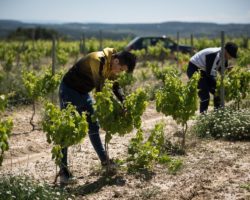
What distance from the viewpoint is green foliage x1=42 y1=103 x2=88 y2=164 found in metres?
4.89

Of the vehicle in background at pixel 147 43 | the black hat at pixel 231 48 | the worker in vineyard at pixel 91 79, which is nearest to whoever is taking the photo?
the worker in vineyard at pixel 91 79

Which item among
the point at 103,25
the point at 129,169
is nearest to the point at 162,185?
the point at 129,169

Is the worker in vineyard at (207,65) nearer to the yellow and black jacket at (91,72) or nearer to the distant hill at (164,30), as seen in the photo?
the yellow and black jacket at (91,72)

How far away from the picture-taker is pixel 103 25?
129625 millimetres

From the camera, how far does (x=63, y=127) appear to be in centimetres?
488

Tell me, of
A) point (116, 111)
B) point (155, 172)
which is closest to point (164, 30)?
point (155, 172)

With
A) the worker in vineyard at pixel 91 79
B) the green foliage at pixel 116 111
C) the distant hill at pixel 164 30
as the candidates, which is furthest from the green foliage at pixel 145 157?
the distant hill at pixel 164 30

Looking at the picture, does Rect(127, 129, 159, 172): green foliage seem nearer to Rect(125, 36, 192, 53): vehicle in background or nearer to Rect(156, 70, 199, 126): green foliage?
Rect(156, 70, 199, 126): green foliage

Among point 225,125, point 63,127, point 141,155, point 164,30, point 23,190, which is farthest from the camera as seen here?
point 164,30

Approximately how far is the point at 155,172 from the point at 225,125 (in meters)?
2.16

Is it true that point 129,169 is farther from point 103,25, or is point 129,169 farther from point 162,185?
point 103,25

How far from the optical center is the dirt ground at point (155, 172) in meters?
5.06

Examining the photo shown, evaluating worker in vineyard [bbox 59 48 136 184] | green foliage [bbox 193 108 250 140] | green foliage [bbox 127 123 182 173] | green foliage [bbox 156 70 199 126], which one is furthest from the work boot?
green foliage [bbox 193 108 250 140]

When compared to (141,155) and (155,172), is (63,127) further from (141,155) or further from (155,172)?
(155,172)
